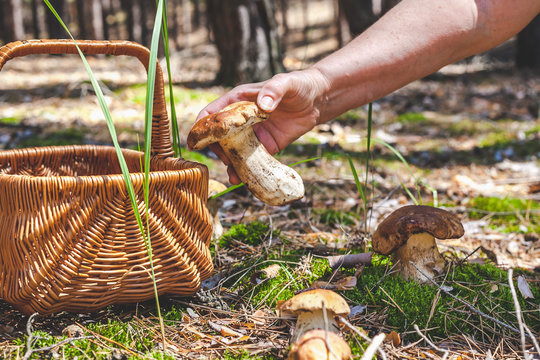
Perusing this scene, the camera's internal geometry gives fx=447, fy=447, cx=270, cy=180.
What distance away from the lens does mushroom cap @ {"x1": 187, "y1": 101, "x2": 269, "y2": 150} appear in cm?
182

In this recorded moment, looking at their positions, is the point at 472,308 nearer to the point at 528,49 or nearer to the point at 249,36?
the point at 249,36

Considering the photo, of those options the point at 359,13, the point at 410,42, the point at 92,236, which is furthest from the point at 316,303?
the point at 359,13

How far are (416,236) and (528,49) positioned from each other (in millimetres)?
9811

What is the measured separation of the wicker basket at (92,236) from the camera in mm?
1651

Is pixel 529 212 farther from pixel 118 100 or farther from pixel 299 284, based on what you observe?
pixel 118 100

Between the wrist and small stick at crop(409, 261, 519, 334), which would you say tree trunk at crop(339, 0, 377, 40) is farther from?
small stick at crop(409, 261, 519, 334)

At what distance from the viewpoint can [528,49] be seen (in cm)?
997

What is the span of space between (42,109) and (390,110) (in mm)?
5144

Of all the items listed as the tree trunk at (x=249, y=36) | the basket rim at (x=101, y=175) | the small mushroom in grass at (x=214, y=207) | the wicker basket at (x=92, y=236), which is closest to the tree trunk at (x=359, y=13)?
the tree trunk at (x=249, y=36)

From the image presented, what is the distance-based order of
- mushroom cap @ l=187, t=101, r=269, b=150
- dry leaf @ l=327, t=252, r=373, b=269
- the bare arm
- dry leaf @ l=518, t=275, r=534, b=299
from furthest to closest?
the bare arm, dry leaf @ l=327, t=252, r=373, b=269, dry leaf @ l=518, t=275, r=534, b=299, mushroom cap @ l=187, t=101, r=269, b=150

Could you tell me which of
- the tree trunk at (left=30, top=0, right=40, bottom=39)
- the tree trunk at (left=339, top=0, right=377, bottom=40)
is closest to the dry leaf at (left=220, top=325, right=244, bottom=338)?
the tree trunk at (left=339, top=0, right=377, bottom=40)

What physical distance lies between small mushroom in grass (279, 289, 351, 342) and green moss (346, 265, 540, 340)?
0.38 metres

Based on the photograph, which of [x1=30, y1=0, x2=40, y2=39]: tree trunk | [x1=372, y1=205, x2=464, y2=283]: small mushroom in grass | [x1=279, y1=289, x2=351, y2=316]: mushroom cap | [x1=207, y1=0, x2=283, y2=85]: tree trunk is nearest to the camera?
[x1=279, y1=289, x2=351, y2=316]: mushroom cap

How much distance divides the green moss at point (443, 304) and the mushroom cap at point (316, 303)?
1.34 ft
